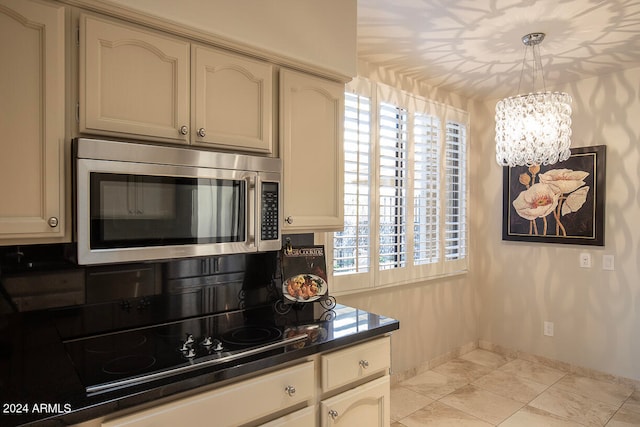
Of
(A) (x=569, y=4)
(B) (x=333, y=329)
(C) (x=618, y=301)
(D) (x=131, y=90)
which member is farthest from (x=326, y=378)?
(C) (x=618, y=301)

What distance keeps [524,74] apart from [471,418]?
2612 millimetres

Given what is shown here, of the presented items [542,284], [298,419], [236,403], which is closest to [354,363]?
[298,419]

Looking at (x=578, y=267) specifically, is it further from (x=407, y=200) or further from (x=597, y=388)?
(x=407, y=200)

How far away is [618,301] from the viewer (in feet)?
10.3

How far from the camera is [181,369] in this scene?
1.26m

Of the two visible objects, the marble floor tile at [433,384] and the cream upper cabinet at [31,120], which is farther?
the marble floor tile at [433,384]

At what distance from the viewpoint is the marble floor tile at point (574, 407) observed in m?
2.67

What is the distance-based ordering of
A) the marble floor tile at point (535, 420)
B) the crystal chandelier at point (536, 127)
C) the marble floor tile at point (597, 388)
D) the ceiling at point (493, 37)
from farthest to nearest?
1. the marble floor tile at point (597, 388)
2. the marble floor tile at point (535, 420)
3. the crystal chandelier at point (536, 127)
4. the ceiling at point (493, 37)

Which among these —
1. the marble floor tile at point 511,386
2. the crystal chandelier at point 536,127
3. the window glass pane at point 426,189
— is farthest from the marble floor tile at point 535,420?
the crystal chandelier at point 536,127

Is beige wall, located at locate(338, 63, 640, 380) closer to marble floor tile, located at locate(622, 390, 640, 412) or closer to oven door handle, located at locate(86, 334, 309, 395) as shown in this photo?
marble floor tile, located at locate(622, 390, 640, 412)

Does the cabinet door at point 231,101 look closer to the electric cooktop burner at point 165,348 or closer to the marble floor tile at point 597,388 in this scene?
the electric cooktop burner at point 165,348

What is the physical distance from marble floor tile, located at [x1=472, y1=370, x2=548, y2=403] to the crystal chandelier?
5.89 ft

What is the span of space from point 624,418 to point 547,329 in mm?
917

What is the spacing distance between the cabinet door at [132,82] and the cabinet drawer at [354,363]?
108 cm
